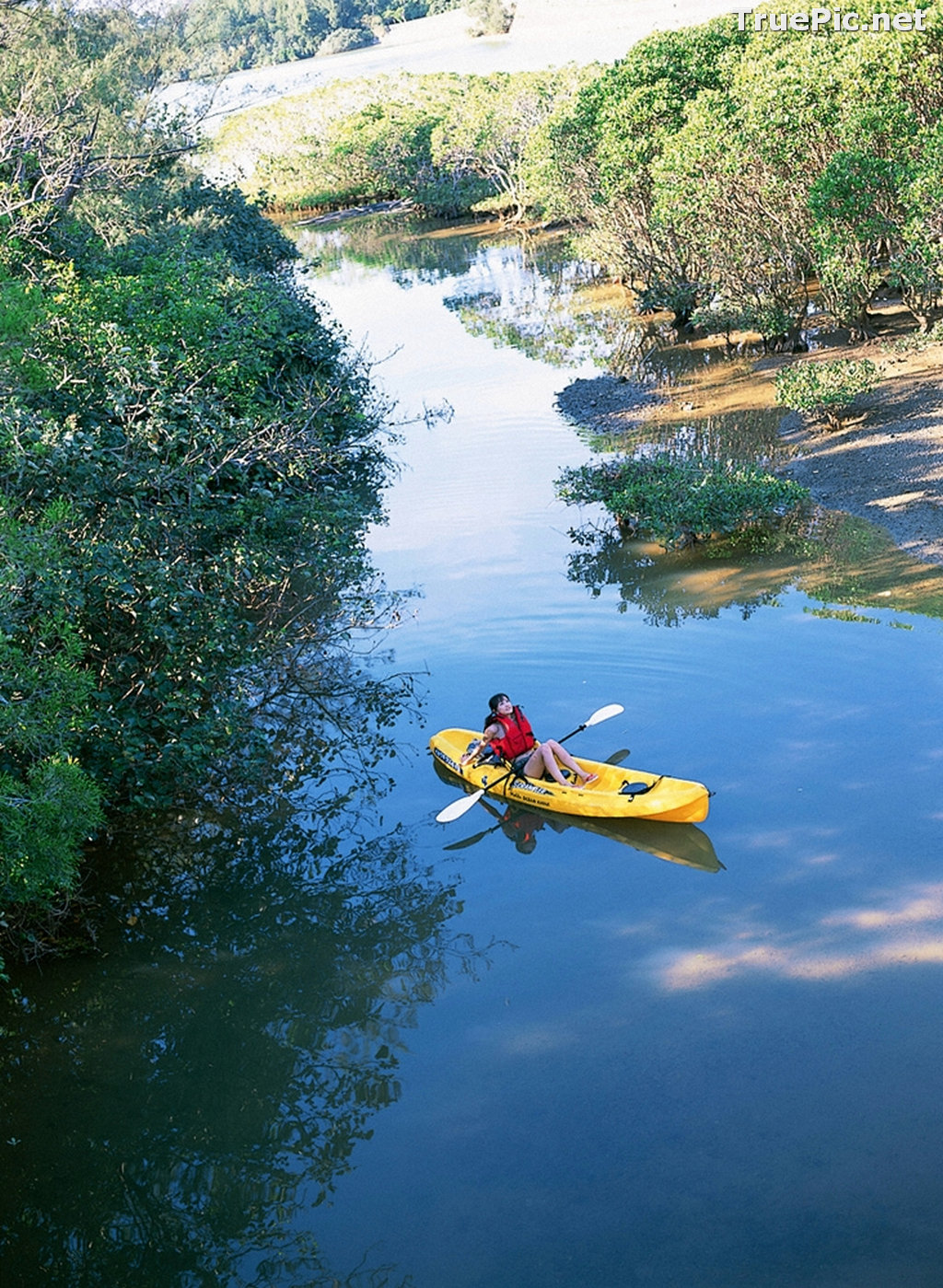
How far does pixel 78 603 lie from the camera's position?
8.45 metres

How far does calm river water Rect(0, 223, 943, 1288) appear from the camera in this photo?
7031mm

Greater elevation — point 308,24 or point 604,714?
point 308,24

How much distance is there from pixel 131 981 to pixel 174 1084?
4.13 feet

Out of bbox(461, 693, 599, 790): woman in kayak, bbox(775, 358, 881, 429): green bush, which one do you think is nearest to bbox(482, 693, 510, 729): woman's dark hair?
bbox(461, 693, 599, 790): woman in kayak

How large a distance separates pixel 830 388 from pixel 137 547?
1264 centimetres

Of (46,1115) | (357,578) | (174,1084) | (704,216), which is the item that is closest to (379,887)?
(174,1084)

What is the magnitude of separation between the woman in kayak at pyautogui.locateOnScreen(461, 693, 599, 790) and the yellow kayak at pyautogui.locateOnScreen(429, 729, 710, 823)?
86 mm

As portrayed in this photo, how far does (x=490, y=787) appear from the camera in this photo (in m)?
11.6

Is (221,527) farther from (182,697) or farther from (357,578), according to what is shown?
(357,578)

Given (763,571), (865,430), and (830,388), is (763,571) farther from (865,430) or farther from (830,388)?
(830,388)

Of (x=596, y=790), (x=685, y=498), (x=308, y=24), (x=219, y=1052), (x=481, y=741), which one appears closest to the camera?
(x=219, y=1052)

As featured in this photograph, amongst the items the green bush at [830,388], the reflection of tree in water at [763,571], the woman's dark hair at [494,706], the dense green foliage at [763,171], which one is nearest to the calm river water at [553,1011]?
the reflection of tree in water at [763,571]

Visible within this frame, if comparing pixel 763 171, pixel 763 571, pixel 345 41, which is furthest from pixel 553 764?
pixel 345 41

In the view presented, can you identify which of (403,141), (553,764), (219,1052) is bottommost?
(219,1052)
